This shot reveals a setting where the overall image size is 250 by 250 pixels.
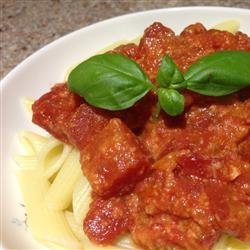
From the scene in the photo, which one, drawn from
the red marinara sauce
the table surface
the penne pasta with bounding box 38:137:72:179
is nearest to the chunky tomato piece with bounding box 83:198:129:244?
the red marinara sauce

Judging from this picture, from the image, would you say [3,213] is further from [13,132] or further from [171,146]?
[171,146]

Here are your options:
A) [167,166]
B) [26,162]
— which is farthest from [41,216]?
[167,166]

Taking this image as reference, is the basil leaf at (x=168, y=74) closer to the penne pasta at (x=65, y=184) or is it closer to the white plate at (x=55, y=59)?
the penne pasta at (x=65, y=184)

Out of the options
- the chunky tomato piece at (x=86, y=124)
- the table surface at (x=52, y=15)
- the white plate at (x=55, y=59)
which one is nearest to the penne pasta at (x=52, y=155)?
the white plate at (x=55, y=59)

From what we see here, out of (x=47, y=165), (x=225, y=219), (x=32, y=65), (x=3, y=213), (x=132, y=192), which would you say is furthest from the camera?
(x=32, y=65)

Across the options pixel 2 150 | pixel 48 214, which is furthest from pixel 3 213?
pixel 2 150
